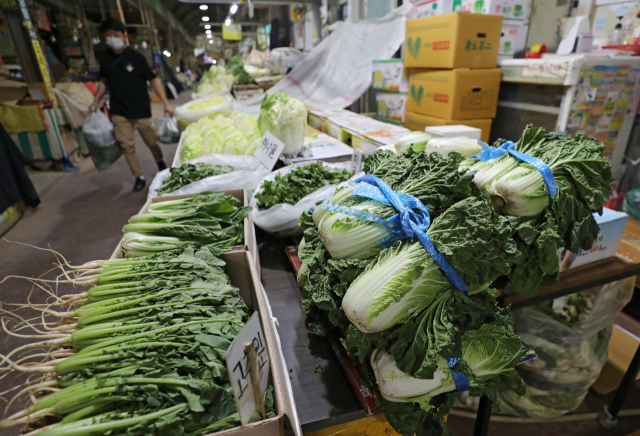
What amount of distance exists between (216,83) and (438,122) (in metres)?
6.63

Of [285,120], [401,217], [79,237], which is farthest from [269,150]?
[79,237]

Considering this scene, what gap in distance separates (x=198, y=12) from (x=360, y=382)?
29970mm

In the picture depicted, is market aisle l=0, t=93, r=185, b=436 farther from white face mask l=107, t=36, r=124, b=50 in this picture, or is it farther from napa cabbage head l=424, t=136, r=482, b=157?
napa cabbage head l=424, t=136, r=482, b=157

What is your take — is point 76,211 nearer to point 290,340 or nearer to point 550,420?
point 290,340

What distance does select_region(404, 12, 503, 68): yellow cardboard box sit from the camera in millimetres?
3582

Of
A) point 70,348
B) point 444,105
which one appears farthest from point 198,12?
point 70,348

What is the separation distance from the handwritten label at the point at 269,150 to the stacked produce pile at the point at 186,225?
835 mm

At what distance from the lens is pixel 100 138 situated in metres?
5.68

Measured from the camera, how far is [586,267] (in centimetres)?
196

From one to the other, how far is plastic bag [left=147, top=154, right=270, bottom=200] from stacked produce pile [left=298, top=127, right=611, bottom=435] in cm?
129

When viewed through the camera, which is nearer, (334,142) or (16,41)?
(334,142)

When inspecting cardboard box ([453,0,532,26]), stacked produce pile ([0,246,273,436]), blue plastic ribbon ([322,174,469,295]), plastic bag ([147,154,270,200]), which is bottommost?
stacked produce pile ([0,246,273,436])

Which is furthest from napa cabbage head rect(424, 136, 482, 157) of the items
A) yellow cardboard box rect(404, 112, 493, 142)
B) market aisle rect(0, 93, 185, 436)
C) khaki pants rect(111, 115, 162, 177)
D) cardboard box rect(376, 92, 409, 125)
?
khaki pants rect(111, 115, 162, 177)

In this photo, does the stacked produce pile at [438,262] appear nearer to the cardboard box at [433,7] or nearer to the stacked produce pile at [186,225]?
the stacked produce pile at [186,225]
